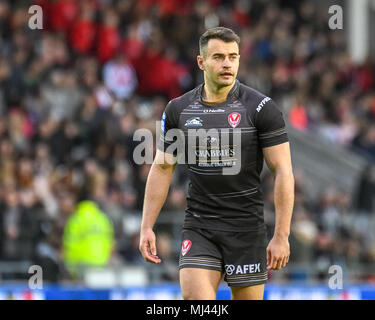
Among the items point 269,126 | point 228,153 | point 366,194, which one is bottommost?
point 366,194

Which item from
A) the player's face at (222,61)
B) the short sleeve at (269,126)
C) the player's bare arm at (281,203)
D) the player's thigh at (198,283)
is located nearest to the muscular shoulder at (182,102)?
the player's face at (222,61)

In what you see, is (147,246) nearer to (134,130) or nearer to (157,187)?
(157,187)

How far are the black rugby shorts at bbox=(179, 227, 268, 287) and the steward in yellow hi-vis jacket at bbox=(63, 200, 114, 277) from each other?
592 cm

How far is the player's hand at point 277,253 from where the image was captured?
684 cm

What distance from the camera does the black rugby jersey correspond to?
7160mm

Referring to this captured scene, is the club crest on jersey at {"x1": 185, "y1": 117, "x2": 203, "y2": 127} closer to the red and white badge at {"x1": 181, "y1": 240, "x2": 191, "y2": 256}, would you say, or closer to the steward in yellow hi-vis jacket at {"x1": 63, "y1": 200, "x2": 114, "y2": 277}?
the red and white badge at {"x1": 181, "y1": 240, "x2": 191, "y2": 256}

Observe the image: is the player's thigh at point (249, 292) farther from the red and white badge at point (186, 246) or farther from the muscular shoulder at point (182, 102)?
the muscular shoulder at point (182, 102)

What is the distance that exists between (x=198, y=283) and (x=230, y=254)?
0.36m

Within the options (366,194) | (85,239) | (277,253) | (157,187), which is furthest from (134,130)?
(277,253)

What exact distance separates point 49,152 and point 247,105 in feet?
24.3

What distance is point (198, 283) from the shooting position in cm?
699

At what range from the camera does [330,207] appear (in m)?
16.0

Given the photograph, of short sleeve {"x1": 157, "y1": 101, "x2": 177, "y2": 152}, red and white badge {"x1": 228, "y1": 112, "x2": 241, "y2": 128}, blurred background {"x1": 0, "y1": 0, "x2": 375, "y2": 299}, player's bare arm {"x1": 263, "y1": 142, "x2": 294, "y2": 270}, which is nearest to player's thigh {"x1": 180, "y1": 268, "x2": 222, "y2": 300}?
player's bare arm {"x1": 263, "y1": 142, "x2": 294, "y2": 270}

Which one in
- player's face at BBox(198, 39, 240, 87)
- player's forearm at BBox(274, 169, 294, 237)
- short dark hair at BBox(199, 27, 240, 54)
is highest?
short dark hair at BBox(199, 27, 240, 54)
